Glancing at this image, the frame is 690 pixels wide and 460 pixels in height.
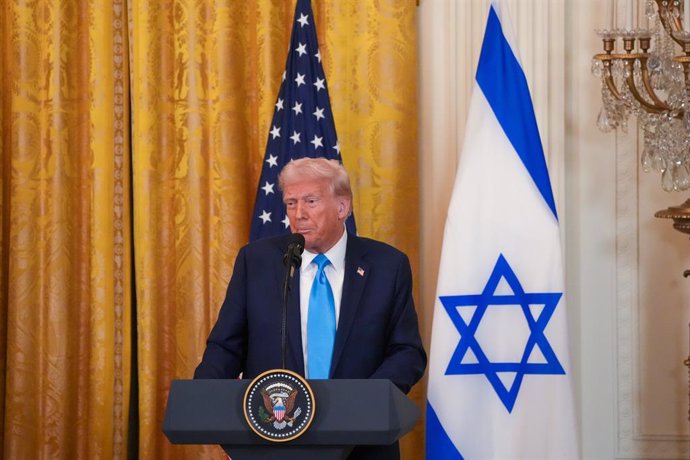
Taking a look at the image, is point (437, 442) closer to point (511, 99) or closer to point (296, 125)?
point (511, 99)

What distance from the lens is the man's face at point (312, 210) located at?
3465mm

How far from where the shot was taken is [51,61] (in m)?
4.86

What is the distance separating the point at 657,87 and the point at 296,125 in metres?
1.52

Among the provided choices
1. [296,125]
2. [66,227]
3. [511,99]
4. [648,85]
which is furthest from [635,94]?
[66,227]

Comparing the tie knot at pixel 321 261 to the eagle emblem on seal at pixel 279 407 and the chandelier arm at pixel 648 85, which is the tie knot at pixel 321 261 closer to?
the eagle emblem on seal at pixel 279 407

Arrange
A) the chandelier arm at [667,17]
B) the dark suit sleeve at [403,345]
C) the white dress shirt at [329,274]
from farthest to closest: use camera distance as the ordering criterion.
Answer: the chandelier arm at [667,17] → the white dress shirt at [329,274] → the dark suit sleeve at [403,345]

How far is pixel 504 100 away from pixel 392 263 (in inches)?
39.3

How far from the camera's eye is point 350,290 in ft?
11.3

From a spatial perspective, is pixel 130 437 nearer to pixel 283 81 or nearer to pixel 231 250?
pixel 231 250

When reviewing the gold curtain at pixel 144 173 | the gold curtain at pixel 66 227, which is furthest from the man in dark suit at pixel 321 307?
the gold curtain at pixel 66 227

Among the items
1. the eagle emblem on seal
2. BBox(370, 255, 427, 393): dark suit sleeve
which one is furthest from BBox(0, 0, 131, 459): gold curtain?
the eagle emblem on seal

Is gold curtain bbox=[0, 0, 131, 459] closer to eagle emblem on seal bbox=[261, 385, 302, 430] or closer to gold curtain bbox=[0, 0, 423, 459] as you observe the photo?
gold curtain bbox=[0, 0, 423, 459]

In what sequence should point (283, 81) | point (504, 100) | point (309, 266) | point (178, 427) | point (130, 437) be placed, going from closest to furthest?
point (178, 427) < point (309, 266) < point (504, 100) < point (283, 81) < point (130, 437)

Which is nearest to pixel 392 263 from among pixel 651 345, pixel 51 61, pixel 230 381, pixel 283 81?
pixel 230 381
